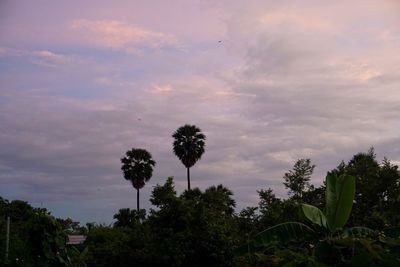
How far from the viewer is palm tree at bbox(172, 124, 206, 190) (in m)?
47.2

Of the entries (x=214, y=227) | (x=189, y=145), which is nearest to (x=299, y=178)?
(x=214, y=227)

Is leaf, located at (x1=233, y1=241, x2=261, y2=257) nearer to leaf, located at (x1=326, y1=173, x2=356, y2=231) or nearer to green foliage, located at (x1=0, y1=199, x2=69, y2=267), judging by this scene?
leaf, located at (x1=326, y1=173, x2=356, y2=231)

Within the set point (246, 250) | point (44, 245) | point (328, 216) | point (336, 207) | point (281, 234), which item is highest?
point (336, 207)

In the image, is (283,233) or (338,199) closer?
(338,199)

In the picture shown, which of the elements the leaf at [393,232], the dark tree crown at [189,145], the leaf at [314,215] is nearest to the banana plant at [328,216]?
the leaf at [314,215]

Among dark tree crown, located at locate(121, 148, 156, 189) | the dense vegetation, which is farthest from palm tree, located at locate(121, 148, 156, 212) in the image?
the dense vegetation

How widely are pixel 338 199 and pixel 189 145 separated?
37693 mm

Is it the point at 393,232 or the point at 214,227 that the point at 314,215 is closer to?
the point at 393,232

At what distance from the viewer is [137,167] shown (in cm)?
5181

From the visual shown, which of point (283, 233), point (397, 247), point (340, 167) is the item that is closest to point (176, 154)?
point (340, 167)

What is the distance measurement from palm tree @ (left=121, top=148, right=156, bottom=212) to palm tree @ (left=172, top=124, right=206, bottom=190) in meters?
5.56

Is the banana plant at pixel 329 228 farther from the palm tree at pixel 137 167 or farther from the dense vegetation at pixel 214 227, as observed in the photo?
the palm tree at pixel 137 167

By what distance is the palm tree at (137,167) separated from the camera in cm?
5147

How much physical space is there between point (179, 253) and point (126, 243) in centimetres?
199
